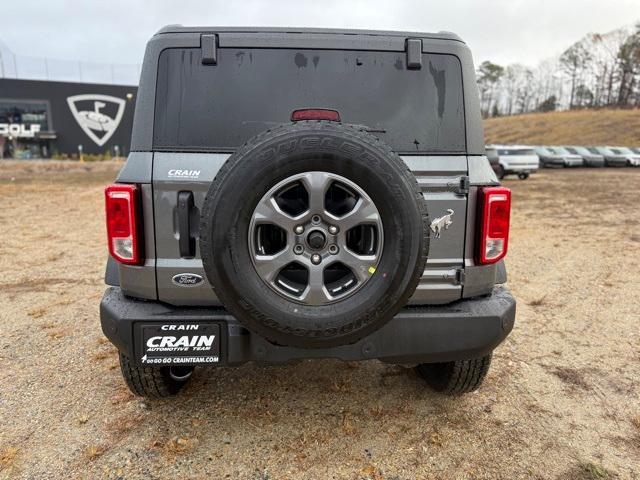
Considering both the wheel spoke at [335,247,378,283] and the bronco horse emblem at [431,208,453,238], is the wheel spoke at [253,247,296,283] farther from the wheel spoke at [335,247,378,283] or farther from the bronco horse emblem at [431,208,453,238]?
the bronco horse emblem at [431,208,453,238]

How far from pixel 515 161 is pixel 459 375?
20.0m

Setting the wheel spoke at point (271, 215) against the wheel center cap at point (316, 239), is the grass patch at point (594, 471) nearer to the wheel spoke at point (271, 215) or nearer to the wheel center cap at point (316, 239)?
the wheel center cap at point (316, 239)

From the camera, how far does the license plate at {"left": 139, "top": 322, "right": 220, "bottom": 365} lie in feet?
7.84

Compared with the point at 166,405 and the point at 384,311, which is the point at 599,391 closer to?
the point at 384,311

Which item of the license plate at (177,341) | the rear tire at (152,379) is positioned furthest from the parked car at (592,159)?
the license plate at (177,341)

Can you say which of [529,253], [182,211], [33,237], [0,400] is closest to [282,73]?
[182,211]

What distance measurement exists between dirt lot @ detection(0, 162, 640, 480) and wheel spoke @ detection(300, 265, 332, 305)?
3.17 feet

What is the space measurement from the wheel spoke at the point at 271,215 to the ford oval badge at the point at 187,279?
55cm

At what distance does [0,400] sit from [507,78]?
350 ft

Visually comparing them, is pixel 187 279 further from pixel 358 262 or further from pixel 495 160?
pixel 495 160

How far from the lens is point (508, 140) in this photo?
5922 centimetres

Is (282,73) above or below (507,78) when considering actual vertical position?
below

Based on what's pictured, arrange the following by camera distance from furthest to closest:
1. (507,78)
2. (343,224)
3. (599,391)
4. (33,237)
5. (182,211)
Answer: (507,78)
(33,237)
(599,391)
(182,211)
(343,224)

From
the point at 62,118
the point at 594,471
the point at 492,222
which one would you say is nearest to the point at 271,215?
the point at 492,222
